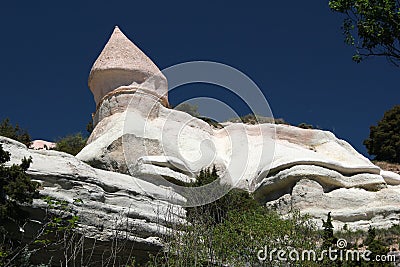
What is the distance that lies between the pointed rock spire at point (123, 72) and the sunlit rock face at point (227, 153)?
1.9 inches

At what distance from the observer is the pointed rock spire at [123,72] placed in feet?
90.2

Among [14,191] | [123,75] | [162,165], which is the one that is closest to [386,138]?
[123,75]

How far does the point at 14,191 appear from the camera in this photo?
10.9 metres

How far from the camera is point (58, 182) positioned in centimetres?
1316

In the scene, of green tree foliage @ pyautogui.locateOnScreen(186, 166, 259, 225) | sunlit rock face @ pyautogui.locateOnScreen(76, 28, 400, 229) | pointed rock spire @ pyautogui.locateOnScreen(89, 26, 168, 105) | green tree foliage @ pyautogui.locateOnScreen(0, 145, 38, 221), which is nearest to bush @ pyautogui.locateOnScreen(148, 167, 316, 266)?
green tree foliage @ pyautogui.locateOnScreen(186, 166, 259, 225)

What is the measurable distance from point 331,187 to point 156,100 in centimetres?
948

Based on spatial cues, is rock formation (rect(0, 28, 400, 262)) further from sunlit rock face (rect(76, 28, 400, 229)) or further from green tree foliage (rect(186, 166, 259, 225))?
green tree foliage (rect(186, 166, 259, 225))

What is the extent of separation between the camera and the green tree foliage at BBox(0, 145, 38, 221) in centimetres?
1077

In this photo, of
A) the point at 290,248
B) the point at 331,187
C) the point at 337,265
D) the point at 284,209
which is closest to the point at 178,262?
the point at 290,248

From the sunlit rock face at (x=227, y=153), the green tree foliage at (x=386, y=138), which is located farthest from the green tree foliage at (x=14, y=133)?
the green tree foliage at (x=386, y=138)

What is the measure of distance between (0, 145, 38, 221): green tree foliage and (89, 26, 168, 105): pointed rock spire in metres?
16.4

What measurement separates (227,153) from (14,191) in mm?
15930

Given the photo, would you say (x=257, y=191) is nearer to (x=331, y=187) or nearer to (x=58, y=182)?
(x=331, y=187)

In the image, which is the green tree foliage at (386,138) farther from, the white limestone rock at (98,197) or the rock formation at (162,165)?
the white limestone rock at (98,197)
